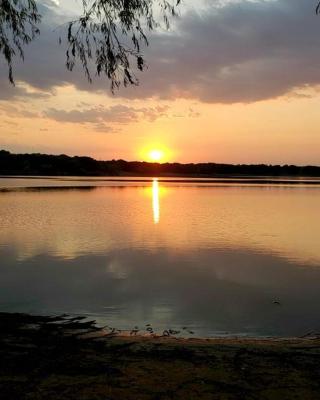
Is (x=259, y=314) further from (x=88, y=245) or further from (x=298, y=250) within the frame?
(x=88, y=245)

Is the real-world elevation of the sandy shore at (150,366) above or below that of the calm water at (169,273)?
above

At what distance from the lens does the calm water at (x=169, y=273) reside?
34.0ft

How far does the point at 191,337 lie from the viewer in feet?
28.9

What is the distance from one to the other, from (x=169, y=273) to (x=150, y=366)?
8.14 meters

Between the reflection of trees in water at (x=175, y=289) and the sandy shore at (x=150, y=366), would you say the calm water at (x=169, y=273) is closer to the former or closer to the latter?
the reflection of trees in water at (x=175, y=289)

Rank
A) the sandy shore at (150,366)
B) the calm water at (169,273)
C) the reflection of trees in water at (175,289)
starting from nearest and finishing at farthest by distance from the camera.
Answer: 1. the sandy shore at (150,366)
2. the reflection of trees in water at (175,289)
3. the calm water at (169,273)

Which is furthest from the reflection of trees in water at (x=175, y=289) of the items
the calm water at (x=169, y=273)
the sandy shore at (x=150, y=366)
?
the sandy shore at (x=150, y=366)

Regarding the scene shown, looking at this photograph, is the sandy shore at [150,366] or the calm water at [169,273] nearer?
the sandy shore at [150,366]

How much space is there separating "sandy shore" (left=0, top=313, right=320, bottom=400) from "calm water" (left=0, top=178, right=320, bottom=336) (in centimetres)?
171

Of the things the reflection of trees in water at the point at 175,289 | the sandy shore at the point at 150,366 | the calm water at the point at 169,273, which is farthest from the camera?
the calm water at the point at 169,273

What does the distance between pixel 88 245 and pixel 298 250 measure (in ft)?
28.5

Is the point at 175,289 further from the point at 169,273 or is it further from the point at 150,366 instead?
the point at 150,366

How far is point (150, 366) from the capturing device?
6461 millimetres

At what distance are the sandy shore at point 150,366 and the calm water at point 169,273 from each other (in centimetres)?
171
